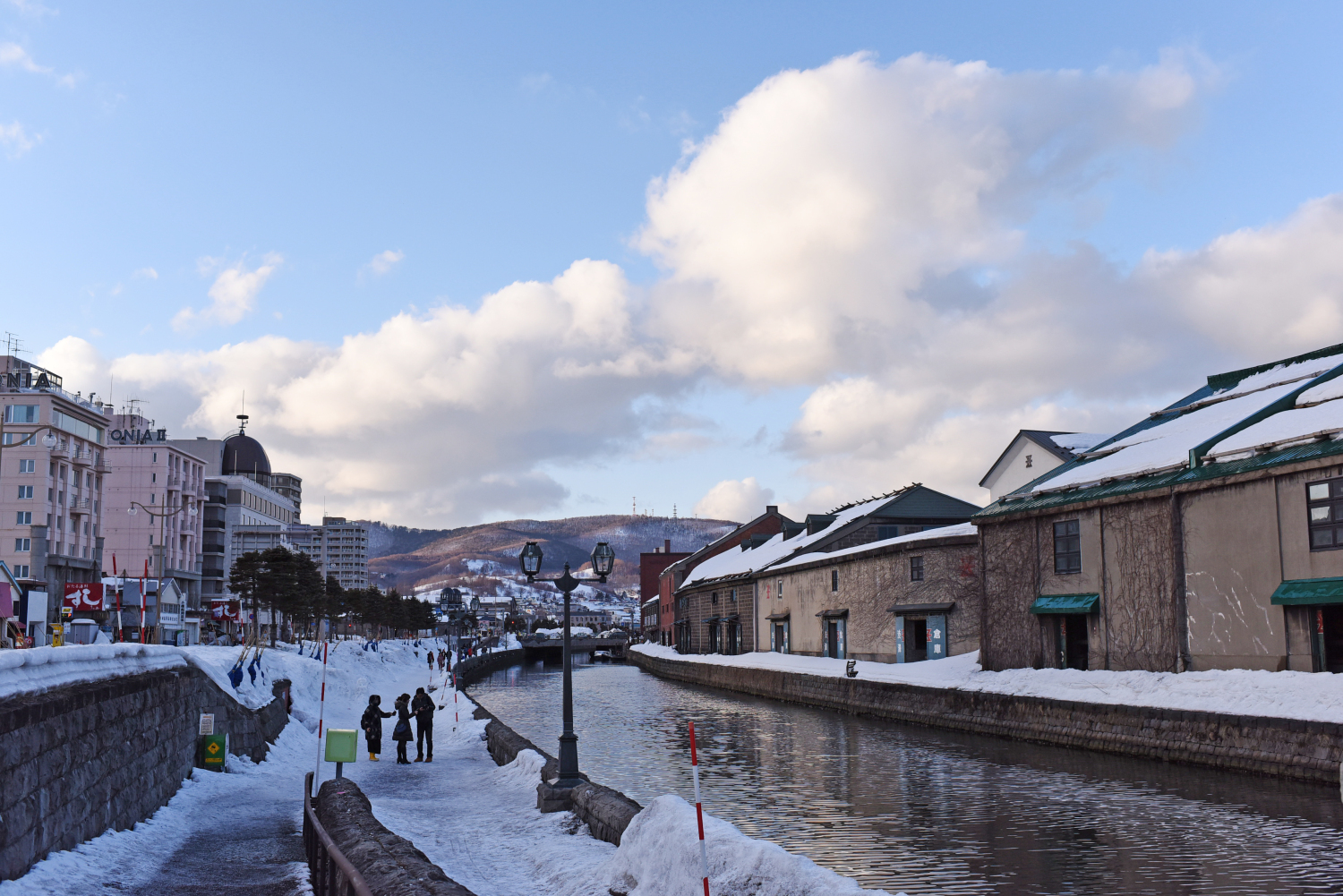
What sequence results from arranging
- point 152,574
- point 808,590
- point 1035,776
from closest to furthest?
point 1035,776
point 808,590
point 152,574

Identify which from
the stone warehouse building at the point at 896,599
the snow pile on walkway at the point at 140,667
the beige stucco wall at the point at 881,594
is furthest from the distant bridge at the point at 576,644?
the snow pile on walkway at the point at 140,667

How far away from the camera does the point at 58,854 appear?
12227 mm

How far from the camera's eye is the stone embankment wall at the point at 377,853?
33.4ft

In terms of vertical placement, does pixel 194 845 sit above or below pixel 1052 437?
below

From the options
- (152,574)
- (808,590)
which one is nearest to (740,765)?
(808,590)

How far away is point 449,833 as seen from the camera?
16656mm

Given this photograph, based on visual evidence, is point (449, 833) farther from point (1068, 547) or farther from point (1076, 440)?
point (1076, 440)

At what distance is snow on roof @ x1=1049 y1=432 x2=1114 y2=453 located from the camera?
55.5 metres

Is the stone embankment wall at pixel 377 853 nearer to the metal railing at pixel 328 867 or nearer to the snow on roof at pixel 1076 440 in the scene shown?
the metal railing at pixel 328 867

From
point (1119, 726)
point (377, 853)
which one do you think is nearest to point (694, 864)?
point (377, 853)

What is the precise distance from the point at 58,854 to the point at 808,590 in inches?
1884

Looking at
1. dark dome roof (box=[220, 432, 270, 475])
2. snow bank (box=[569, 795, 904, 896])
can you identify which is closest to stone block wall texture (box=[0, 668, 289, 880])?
snow bank (box=[569, 795, 904, 896])

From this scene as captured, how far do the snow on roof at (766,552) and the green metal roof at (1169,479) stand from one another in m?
24.2

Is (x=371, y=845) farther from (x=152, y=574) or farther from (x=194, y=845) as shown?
(x=152, y=574)
